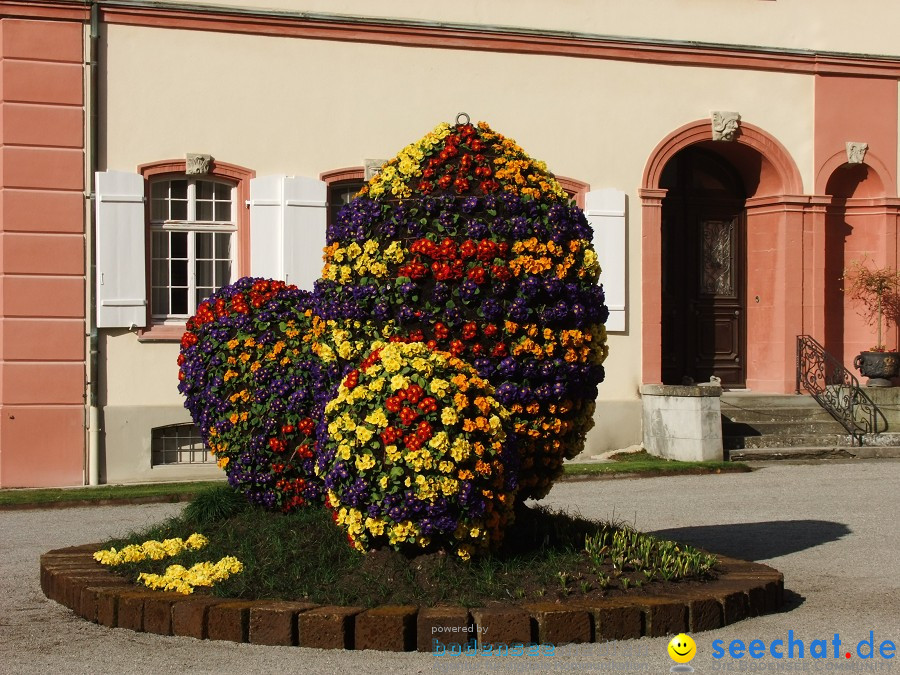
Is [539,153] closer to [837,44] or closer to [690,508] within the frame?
[837,44]

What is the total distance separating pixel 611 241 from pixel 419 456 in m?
9.97

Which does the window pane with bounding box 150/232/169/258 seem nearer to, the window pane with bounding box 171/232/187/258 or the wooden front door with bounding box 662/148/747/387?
the window pane with bounding box 171/232/187/258

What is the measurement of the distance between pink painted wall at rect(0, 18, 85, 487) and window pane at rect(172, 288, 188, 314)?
101 cm

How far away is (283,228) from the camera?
48.4 feet

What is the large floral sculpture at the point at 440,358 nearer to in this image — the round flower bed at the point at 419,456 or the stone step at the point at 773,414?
the round flower bed at the point at 419,456

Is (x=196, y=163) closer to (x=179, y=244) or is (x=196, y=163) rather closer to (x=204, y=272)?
(x=179, y=244)

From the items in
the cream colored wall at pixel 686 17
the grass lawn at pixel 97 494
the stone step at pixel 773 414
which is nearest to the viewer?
the grass lawn at pixel 97 494

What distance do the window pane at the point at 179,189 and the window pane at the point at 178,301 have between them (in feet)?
3.30

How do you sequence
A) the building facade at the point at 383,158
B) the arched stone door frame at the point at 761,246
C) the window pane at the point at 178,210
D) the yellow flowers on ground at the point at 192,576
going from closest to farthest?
the yellow flowers on ground at the point at 192,576, the building facade at the point at 383,158, the window pane at the point at 178,210, the arched stone door frame at the point at 761,246

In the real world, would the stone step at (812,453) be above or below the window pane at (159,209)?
below

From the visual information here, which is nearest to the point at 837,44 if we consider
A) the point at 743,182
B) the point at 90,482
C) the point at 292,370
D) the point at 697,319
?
the point at 743,182

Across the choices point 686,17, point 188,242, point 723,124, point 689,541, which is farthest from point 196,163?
point 689,541

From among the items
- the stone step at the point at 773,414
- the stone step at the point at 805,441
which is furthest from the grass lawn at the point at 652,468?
the stone step at the point at 773,414

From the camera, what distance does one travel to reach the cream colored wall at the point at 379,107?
1445 centimetres
